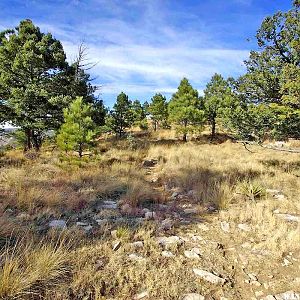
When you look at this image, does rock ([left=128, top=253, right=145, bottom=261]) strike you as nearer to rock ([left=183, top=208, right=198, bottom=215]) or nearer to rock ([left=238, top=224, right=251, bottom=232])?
rock ([left=238, top=224, right=251, bottom=232])

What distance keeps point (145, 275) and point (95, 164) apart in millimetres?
8832

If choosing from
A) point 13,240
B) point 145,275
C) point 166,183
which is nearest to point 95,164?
point 166,183

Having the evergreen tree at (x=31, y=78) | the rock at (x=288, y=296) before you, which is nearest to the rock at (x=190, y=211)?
the rock at (x=288, y=296)

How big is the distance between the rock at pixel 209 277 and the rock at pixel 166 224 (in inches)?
57.5

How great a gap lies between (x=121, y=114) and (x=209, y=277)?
24440 mm

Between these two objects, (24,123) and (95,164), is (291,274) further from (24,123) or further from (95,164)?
(24,123)

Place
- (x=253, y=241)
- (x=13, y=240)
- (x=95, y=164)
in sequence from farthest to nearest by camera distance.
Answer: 1. (x=95, y=164)
2. (x=253, y=241)
3. (x=13, y=240)

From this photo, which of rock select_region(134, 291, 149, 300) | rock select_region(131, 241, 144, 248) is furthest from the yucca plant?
rock select_region(134, 291, 149, 300)

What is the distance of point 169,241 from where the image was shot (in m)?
4.84

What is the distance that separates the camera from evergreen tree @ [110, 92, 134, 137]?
87.7ft

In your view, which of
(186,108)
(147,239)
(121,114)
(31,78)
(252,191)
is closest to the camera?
(147,239)

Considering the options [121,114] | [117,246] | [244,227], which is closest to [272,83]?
A: [244,227]

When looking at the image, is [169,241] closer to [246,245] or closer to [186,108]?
[246,245]

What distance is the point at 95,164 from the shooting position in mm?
12219
